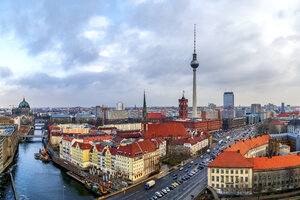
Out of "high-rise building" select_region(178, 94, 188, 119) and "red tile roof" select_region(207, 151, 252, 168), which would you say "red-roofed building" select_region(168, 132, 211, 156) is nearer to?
"red tile roof" select_region(207, 151, 252, 168)

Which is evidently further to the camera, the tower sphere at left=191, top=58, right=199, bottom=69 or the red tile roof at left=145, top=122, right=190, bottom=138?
the tower sphere at left=191, top=58, right=199, bottom=69

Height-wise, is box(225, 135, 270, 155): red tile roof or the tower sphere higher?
the tower sphere

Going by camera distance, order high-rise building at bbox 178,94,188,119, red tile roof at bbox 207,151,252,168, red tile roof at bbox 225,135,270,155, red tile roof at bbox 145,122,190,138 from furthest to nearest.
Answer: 1. high-rise building at bbox 178,94,188,119
2. red tile roof at bbox 145,122,190,138
3. red tile roof at bbox 225,135,270,155
4. red tile roof at bbox 207,151,252,168

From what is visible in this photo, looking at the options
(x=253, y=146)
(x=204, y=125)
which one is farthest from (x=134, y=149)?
(x=204, y=125)

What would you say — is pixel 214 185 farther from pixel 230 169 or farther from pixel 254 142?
pixel 254 142

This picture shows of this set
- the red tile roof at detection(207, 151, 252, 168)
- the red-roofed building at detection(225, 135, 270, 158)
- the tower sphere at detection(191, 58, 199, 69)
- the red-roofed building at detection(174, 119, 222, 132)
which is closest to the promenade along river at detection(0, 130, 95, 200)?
the red tile roof at detection(207, 151, 252, 168)

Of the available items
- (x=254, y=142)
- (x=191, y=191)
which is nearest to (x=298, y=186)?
(x=191, y=191)
